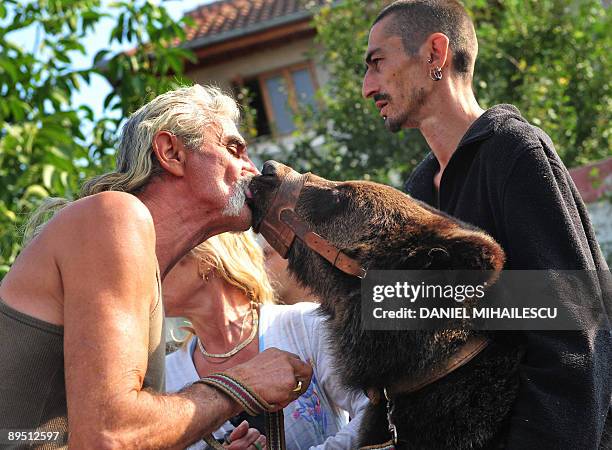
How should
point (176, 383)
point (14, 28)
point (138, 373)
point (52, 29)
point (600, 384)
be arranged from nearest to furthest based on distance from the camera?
point (138, 373)
point (600, 384)
point (176, 383)
point (14, 28)
point (52, 29)

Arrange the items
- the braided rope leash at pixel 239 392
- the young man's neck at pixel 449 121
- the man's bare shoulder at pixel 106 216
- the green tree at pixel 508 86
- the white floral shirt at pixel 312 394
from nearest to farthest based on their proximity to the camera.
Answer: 1. the man's bare shoulder at pixel 106 216
2. the braided rope leash at pixel 239 392
3. the white floral shirt at pixel 312 394
4. the young man's neck at pixel 449 121
5. the green tree at pixel 508 86

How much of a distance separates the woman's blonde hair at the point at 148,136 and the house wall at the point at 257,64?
14.5 meters

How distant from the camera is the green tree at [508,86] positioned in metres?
8.20

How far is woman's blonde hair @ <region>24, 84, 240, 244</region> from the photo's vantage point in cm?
328

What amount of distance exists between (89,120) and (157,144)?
13.0ft

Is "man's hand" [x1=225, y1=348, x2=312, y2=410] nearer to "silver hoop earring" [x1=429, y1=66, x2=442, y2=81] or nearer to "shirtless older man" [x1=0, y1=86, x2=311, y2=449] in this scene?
"shirtless older man" [x1=0, y1=86, x2=311, y2=449]

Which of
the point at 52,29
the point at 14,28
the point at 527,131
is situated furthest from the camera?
the point at 52,29

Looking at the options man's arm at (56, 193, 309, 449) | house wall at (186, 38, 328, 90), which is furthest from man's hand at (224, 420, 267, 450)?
house wall at (186, 38, 328, 90)

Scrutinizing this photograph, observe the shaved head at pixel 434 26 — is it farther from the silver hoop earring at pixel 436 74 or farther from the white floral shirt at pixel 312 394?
the white floral shirt at pixel 312 394

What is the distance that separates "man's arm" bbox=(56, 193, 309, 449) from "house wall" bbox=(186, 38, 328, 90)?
1539 centimetres

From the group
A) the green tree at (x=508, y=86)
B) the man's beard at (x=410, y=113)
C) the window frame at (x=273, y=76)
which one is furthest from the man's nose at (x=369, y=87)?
the window frame at (x=273, y=76)

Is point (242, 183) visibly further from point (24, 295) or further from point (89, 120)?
point (89, 120)

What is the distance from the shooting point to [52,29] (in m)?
7.58

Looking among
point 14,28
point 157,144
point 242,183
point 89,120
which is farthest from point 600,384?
point 14,28
